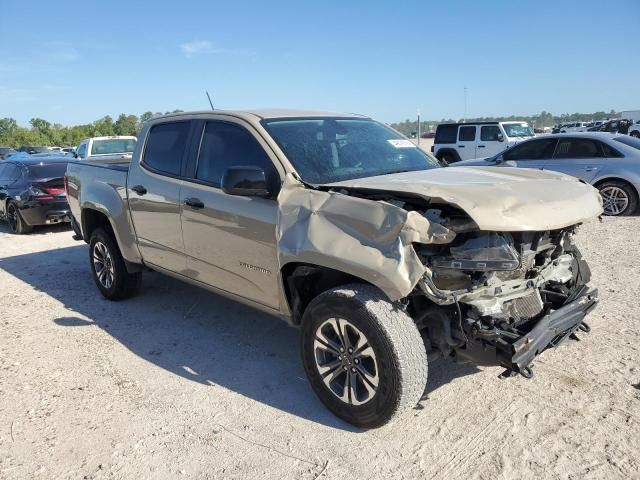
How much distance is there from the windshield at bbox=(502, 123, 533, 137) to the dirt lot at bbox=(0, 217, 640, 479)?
545 inches

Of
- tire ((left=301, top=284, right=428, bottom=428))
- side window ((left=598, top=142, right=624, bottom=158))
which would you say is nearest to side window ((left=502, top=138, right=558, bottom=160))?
side window ((left=598, top=142, right=624, bottom=158))

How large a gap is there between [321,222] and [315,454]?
1.34 metres

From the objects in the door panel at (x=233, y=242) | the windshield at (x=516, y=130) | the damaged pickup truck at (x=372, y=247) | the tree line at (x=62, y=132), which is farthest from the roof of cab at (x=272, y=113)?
the tree line at (x=62, y=132)

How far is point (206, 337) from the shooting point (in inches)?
183

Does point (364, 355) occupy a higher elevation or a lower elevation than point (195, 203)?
lower

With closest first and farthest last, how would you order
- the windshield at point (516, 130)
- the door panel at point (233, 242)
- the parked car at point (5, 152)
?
the door panel at point (233, 242)
the windshield at point (516, 130)
the parked car at point (5, 152)

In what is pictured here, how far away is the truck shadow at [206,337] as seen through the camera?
369 cm

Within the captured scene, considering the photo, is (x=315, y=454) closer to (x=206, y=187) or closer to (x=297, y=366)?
(x=297, y=366)

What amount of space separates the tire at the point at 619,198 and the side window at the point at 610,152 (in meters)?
0.47

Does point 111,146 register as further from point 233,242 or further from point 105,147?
point 233,242

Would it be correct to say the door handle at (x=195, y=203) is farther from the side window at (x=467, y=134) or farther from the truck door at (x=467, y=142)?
the side window at (x=467, y=134)

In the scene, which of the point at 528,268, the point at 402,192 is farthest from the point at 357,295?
the point at 528,268

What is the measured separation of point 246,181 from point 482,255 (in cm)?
157

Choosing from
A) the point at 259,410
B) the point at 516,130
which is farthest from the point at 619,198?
A: the point at 516,130
